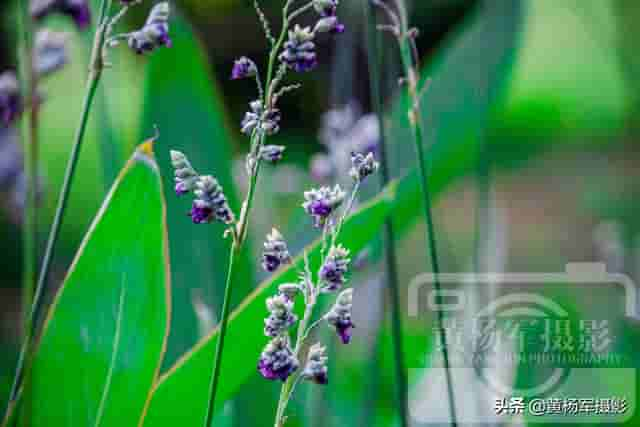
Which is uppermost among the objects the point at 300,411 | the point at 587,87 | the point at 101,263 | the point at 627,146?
the point at 587,87

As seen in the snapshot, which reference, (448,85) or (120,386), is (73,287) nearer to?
(120,386)

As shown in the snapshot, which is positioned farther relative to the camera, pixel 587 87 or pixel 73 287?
pixel 587 87

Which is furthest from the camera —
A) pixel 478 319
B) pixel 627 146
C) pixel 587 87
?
pixel 587 87

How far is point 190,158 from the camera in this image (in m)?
0.51

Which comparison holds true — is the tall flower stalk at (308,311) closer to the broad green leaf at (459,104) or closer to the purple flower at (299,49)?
the purple flower at (299,49)

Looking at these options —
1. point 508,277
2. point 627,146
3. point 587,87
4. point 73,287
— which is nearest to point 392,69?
point 508,277

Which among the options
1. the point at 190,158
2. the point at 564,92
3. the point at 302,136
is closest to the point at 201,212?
the point at 190,158

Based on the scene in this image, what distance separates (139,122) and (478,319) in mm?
286

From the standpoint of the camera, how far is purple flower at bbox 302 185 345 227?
0.31 m

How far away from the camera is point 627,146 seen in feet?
5.86

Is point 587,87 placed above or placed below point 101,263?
above

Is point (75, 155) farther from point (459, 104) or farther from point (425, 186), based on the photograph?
point (459, 104)

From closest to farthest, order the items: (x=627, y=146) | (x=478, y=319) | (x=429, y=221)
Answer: (x=429, y=221)
(x=478, y=319)
(x=627, y=146)

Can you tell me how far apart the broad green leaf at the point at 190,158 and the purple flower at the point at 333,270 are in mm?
176
